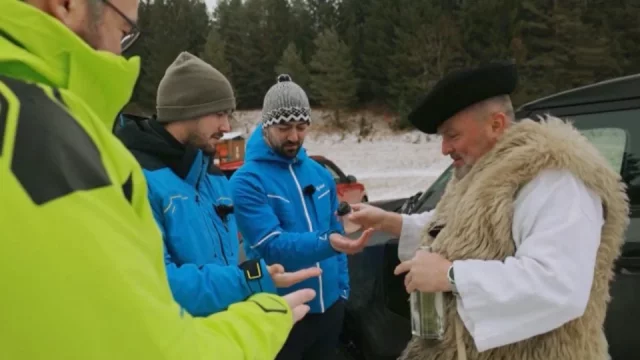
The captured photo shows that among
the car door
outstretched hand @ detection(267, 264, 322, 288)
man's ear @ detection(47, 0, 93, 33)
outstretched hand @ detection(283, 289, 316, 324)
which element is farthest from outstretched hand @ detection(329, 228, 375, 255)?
the car door

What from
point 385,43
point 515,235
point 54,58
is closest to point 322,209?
point 515,235

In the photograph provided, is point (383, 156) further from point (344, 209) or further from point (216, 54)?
point (344, 209)

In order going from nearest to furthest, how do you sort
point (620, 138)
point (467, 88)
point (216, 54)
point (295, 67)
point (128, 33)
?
point (128, 33)
point (467, 88)
point (620, 138)
point (295, 67)
point (216, 54)

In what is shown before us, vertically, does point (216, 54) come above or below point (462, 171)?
below

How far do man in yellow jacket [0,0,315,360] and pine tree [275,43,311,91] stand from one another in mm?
33807

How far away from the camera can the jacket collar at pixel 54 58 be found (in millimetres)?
758

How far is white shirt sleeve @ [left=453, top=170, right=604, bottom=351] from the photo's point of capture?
5.54 ft

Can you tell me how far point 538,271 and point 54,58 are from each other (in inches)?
55.0

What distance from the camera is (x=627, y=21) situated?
1135 inches

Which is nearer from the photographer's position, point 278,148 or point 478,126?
point 478,126

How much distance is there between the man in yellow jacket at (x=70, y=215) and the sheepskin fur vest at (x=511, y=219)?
118 cm

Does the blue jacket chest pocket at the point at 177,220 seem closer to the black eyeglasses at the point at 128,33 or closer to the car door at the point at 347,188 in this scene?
the black eyeglasses at the point at 128,33

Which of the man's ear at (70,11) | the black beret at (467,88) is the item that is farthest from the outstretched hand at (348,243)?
the man's ear at (70,11)

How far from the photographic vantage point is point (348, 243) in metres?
2.62
